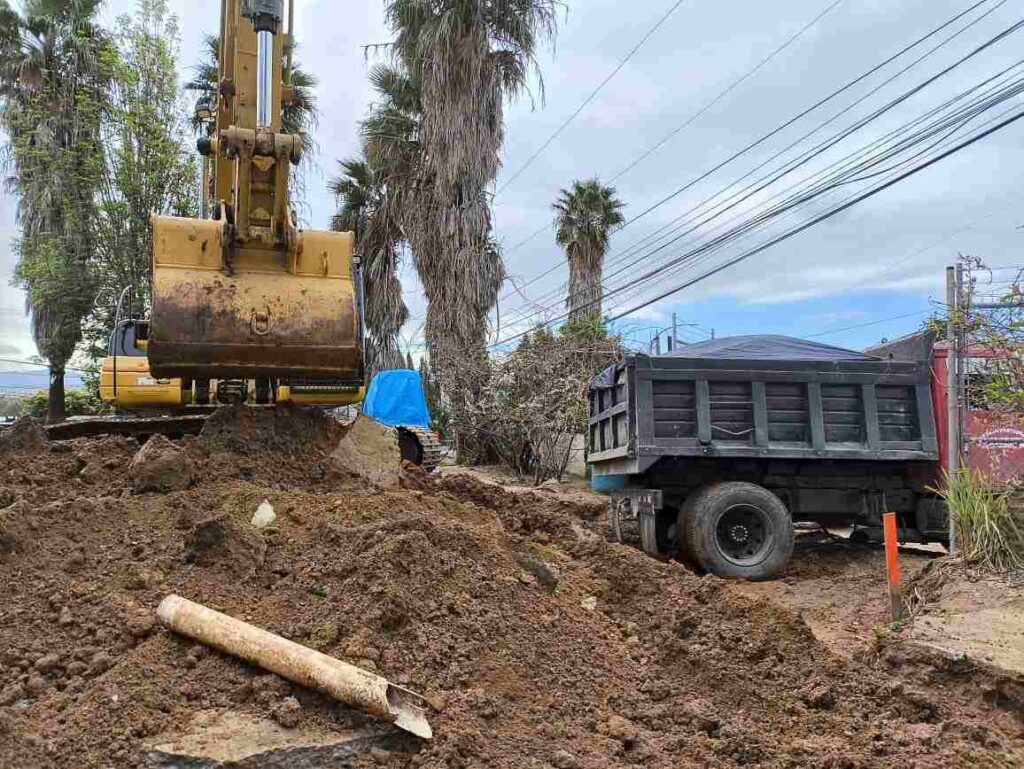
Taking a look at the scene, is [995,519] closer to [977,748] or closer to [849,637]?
[849,637]

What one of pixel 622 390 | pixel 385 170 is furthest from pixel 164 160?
pixel 622 390

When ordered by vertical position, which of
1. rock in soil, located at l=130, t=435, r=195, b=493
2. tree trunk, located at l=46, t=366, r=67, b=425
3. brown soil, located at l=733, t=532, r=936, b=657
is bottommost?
brown soil, located at l=733, t=532, r=936, b=657

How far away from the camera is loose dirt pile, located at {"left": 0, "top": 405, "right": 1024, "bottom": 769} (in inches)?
138

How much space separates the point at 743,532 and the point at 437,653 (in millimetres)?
4676

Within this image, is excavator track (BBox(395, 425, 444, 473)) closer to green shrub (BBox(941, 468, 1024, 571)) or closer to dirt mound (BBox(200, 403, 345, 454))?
dirt mound (BBox(200, 403, 345, 454))

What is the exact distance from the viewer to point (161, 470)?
18.9 feet

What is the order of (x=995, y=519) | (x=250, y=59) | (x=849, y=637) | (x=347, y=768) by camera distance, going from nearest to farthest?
1. (x=347, y=768)
2. (x=849, y=637)
3. (x=995, y=519)
4. (x=250, y=59)

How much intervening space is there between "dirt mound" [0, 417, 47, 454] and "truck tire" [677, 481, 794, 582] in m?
5.54

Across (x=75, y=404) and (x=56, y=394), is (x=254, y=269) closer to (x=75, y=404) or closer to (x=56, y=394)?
(x=56, y=394)

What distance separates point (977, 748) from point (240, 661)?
3.22 metres

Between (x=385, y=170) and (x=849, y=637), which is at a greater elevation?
(x=385, y=170)

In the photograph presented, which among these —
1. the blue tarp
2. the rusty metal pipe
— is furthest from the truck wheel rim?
the blue tarp

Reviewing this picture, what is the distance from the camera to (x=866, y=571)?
26.2 feet

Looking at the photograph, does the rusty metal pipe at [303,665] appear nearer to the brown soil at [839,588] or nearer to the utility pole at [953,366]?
the brown soil at [839,588]
